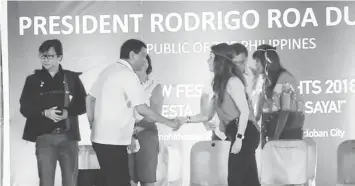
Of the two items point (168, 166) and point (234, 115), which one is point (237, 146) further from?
point (168, 166)

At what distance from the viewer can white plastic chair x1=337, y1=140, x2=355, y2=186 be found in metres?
2.22

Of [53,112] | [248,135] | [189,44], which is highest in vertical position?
[189,44]

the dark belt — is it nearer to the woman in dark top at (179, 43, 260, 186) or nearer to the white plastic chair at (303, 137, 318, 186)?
the woman in dark top at (179, 43, 260, 186)

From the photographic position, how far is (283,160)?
221 centimetres

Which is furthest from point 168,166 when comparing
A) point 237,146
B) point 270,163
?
point 270,163

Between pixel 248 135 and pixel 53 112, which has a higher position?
pixel 53 112

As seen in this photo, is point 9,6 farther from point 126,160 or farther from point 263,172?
point 263,172

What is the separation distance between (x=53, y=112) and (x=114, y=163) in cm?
39

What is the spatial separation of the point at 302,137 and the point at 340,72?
37 cm

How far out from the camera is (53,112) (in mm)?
2217

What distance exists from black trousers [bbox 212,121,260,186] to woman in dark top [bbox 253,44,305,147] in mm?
55

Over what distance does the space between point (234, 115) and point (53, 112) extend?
886 millimetres

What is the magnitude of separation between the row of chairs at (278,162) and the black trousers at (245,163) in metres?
0.03

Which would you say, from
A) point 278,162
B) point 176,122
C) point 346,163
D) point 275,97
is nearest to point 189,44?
point 176,122
